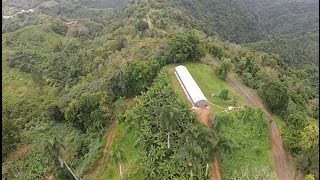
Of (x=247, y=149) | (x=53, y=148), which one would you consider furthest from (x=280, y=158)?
(x=53, y=148)

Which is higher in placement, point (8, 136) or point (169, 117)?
point (169, 117)

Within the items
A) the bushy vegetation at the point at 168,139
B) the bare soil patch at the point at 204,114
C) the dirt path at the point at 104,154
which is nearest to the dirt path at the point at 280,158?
the bushy vegetation at the point at 168,139

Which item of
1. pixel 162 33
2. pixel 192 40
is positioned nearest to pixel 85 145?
pixel 192 40

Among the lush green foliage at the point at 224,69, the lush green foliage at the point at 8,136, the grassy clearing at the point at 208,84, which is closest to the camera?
the grassy clearing at the point at 208,84

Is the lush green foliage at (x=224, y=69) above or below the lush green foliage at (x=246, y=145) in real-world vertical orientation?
below

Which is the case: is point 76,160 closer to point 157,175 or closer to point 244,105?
point 157,175

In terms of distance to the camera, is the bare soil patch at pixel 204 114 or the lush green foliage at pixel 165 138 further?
the bare soil patch at pixel 204 114

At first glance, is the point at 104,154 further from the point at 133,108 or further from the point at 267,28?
the point at 267,28

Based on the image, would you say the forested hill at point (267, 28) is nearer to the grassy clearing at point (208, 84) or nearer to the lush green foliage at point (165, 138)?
the grassy clearing at point (208, 84)
